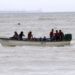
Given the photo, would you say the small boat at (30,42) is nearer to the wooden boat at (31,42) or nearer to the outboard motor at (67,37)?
the wooden boat at (31,42)

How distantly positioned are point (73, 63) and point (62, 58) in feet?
8.06

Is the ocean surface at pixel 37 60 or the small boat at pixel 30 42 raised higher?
the small boat at pixel 30 42

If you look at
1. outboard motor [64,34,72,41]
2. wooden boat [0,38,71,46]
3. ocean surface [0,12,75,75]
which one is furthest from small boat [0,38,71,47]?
ocean surface [0,12,75,75]

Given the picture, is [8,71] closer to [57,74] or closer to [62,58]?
[57,74]

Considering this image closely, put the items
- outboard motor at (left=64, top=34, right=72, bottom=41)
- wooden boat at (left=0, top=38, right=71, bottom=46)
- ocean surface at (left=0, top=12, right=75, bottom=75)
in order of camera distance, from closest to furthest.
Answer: ocean surface at (left=0, top=12, right=75, bottom=75) < wooden boat at (left=0, top=38, right=71, bottom=46) < outboard motor at (left=64, top=34, right=72, bottom=41)

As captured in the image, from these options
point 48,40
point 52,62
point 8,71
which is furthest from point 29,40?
point 8,71

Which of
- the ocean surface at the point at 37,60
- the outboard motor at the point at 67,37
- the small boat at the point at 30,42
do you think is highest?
the outboard motor at the point at 67,37

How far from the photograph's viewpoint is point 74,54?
3091cm

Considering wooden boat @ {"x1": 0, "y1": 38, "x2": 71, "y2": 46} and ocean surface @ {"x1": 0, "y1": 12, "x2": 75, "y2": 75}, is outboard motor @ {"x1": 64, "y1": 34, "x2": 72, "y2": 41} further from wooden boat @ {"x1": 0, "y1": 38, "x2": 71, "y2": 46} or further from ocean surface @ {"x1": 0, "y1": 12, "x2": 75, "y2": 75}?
ocean surface @ {"x1": 0, "y1": 12, "x2": 75, "y2": 75}

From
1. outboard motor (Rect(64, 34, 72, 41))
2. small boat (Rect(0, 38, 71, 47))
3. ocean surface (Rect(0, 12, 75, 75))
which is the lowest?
ocean surface (Rect(0, 12, 75, 75))

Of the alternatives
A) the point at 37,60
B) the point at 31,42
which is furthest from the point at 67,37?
the point at 37,60

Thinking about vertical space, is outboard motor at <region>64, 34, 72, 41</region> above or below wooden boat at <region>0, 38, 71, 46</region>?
above

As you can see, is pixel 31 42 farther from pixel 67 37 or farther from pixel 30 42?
pixel 67 37

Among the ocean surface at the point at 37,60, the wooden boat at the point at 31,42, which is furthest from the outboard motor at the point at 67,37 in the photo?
the ocean surface at the point at 37,60
